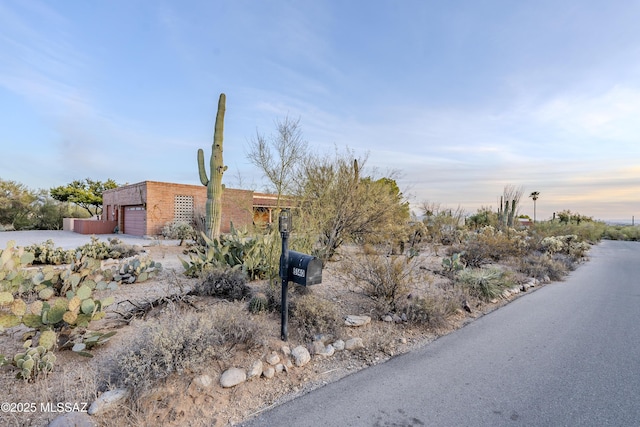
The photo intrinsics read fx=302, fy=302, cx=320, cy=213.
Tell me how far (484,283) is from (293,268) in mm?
4545

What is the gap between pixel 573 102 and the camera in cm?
841

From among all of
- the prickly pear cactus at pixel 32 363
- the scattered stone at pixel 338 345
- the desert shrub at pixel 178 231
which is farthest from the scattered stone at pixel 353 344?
the desert shrub at pixel 178 231

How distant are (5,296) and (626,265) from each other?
17.0 metres

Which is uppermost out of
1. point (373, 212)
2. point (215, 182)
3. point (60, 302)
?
point (215, 182)

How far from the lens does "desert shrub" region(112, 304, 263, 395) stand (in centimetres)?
243

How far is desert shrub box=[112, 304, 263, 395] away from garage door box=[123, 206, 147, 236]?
19048mm

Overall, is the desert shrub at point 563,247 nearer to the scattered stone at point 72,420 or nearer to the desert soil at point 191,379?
the desert soil at point 191,379

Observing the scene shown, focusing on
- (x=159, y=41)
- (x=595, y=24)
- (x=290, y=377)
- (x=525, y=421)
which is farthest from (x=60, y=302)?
(x=595, y=24)

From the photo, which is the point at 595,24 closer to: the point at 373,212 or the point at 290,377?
the point at 373,212

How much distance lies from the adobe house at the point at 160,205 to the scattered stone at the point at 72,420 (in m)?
15.3

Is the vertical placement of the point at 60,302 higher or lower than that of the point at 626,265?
higher

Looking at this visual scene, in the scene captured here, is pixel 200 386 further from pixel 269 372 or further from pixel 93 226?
pixel 93 226

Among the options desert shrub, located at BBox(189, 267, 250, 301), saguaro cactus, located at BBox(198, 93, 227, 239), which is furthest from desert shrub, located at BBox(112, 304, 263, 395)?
saguaro cactus, located at BBox(198, 93, 227, 239)

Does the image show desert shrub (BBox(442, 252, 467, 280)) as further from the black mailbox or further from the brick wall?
the brick wall
